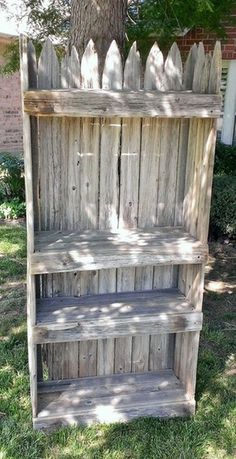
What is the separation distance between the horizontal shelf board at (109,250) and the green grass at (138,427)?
3.23 feet

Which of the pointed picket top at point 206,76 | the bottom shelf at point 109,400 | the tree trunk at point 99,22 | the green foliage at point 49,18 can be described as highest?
the green foliage at point 49,18

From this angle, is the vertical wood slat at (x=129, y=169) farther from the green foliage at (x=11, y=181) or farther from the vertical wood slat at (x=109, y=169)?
the green foliage at (x=11, y=181)

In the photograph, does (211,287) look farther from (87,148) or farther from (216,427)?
(87,148)

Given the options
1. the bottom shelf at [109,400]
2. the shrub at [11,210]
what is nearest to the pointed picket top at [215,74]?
the bottom shelf at [109,400]

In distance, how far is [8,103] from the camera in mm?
10836

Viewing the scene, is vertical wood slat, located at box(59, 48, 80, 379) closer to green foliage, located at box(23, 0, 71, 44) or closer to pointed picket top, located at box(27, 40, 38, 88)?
pointed picket top, located at box(27, 40, 38, 88)

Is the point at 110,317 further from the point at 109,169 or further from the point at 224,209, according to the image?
the point at 224,209

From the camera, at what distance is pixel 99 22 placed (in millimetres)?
3369

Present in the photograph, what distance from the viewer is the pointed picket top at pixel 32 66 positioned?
8.15 feet

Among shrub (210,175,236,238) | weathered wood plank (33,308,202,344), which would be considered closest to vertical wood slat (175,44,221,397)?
weathered wood plank (33,308,202,344)

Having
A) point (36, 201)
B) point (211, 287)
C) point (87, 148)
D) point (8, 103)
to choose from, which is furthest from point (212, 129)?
point (8, 103)

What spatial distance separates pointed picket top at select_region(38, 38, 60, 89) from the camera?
249 cm

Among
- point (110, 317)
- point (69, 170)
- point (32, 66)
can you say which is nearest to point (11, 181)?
point (69, 170)

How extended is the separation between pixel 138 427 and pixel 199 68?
2088 millimetres
